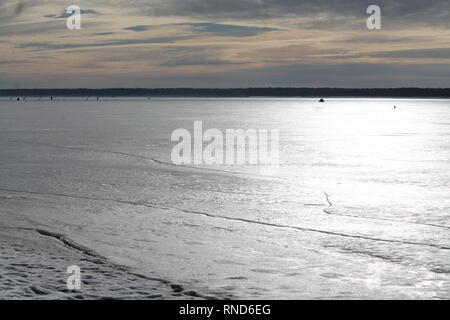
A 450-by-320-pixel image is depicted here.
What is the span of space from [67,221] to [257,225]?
2695 mm

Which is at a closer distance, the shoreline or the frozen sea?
the shoreline

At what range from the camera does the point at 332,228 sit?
8.28 meters

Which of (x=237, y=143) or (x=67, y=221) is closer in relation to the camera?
(x=67, y=221)

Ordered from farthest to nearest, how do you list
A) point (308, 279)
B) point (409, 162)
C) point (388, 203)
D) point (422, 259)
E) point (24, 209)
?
1. point (409, 162)
2. point (388, 203)
3. point (24, 209)
4. point (422, 259)
5. point (308, 279)

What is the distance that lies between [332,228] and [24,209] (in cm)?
474

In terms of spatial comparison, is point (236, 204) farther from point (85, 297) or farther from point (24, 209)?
point (85, 297)

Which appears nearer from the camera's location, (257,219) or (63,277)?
(63,277)

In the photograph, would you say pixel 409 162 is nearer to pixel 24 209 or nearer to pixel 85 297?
pixel 24 209

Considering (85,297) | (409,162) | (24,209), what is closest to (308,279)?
(85,297)

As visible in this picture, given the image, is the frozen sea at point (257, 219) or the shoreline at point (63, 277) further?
the frozen sea at point (257, 219)

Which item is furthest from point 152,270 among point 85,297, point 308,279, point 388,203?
point 388,203

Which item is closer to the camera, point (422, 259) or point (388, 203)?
point (422, 259)
